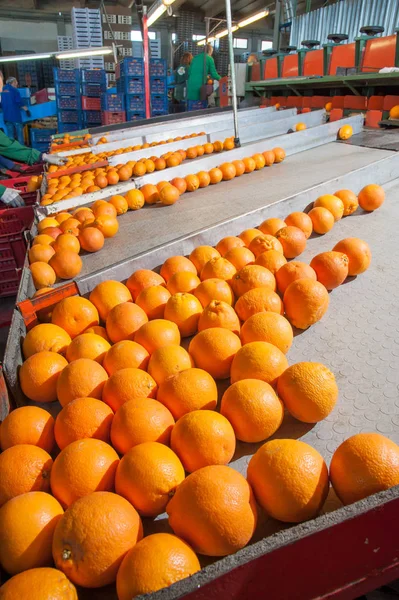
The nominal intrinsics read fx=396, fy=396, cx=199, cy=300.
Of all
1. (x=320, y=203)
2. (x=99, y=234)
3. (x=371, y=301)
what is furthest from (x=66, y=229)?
(x=371, y=301)

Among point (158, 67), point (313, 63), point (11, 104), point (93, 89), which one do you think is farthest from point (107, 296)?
point (11, 104)

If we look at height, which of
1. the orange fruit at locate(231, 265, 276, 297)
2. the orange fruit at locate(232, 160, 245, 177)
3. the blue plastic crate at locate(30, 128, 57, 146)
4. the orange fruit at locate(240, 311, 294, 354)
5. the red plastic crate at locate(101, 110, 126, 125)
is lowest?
the orange fruit at locate(240, 311, 294, 354)

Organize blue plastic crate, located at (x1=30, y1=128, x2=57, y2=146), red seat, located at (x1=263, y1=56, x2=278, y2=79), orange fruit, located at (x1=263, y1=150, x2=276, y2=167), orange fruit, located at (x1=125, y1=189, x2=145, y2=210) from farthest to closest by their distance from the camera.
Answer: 1. blue plastic crate, located at (x1=30, y1=128, x2=57, y2=146)
2. red seat, located at (x1=263, y1=56, x2=278, y2=79)
3. orange fruit, located at (x1=263, y1=150, x2=276, y2=167)
4. orange fruit, located at (x1=125, y1=189, x2=145, y2=210)

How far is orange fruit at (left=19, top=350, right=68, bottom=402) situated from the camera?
1.52 metres

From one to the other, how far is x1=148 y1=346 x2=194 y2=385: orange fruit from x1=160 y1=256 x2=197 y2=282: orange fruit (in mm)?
677

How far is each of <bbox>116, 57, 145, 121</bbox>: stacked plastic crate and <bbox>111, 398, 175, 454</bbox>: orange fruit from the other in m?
11.8

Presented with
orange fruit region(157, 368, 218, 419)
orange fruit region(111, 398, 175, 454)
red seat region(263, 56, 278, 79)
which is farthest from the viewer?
→ red seat region(263, 56, 278, 79)

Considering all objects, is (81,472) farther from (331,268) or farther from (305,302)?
(331,268)

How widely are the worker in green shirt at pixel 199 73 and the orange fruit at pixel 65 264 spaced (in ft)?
38.7

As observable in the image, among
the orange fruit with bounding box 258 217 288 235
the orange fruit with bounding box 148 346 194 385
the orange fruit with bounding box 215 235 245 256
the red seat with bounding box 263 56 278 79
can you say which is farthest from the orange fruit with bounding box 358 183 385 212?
the red seat with bounding box 263 56 278 79

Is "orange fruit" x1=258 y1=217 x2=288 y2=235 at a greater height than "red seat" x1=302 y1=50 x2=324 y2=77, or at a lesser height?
lesser

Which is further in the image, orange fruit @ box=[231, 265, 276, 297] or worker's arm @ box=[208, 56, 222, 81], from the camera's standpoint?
worker's arm @ box=[208, 56, 222, 81]

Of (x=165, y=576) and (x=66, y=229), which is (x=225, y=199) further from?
(x=165, y=576)

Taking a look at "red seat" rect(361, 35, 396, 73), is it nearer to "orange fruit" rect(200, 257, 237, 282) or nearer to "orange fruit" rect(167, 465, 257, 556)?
"orange fruit" rect(200, 257, 237, 282)
